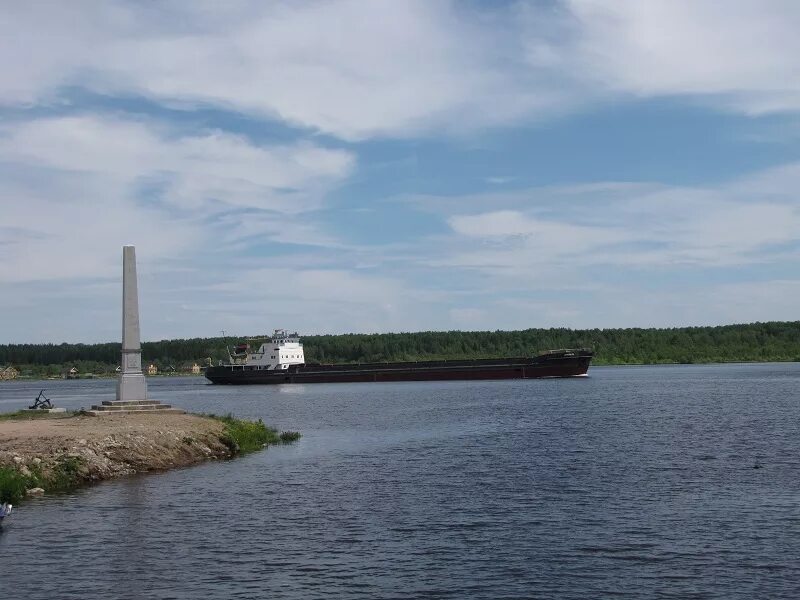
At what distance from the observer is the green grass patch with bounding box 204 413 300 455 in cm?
4150

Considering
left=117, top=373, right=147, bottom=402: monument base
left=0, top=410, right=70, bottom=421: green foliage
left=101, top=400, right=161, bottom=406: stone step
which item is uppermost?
left=117, top=373, right=147, bottom=402: monument base

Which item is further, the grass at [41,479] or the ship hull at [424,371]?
the ship hull at [424,371]

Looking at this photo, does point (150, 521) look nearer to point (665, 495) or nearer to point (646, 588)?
point (646, 588)

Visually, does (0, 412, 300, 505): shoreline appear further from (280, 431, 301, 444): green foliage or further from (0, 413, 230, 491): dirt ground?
(280, 431, 301, 444): green foliage

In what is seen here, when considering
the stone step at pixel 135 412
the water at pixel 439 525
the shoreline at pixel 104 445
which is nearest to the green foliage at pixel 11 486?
the shoreline at pixel 104 445

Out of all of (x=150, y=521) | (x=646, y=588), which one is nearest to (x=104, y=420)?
(x=150, y=521)

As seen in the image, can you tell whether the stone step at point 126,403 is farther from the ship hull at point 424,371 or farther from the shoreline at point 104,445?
the ship hull at point 424,371

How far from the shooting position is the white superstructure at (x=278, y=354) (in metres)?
142

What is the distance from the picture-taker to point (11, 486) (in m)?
27.6

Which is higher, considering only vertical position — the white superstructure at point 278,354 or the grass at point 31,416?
the white superstructure at point 278,354

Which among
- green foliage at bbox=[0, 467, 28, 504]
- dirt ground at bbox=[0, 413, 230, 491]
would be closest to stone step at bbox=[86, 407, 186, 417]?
dirt ground at bbox=[0, 413, 230, 491]

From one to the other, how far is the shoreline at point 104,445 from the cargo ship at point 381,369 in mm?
85634

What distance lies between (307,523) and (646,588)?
10.3 meters

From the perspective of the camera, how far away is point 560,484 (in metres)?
30.4
